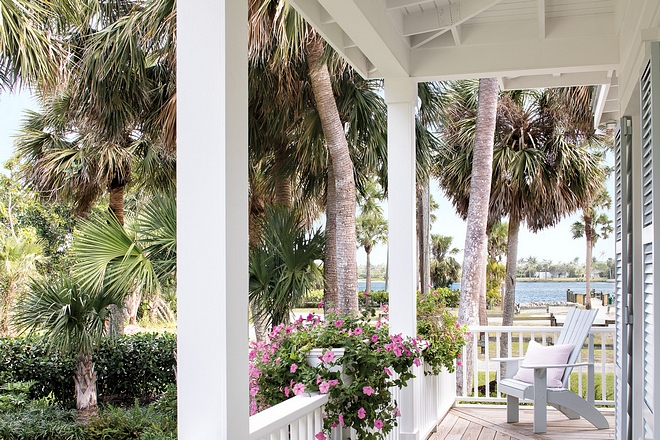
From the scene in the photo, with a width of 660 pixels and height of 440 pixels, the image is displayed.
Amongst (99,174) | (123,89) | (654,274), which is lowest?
(654,274)

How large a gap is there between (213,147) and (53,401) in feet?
23.9

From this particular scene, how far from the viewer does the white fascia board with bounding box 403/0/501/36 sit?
332 cm

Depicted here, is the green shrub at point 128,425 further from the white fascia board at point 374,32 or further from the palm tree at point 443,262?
the palm tree at point 443,262

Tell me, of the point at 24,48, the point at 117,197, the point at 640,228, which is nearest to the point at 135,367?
the point at 117,197

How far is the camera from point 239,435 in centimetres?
169

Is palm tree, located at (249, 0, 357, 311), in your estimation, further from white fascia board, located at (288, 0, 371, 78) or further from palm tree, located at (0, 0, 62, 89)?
white fascia board, located at (288, 0, 371, 78)

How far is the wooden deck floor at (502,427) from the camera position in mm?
4445

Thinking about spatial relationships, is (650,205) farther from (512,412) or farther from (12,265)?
(12,265)

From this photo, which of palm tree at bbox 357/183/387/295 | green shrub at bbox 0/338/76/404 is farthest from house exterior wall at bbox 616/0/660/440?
palm tree at bbox 357/183/387/295

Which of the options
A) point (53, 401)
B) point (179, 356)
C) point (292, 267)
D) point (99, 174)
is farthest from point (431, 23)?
point (99, 174)

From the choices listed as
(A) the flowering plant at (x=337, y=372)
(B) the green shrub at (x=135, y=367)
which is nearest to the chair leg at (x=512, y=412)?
(A) the flowering plant at (x=337, y=372)

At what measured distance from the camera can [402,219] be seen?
154 inches

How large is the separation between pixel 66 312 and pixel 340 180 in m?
3.33

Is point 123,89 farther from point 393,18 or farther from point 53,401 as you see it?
point 393,18
